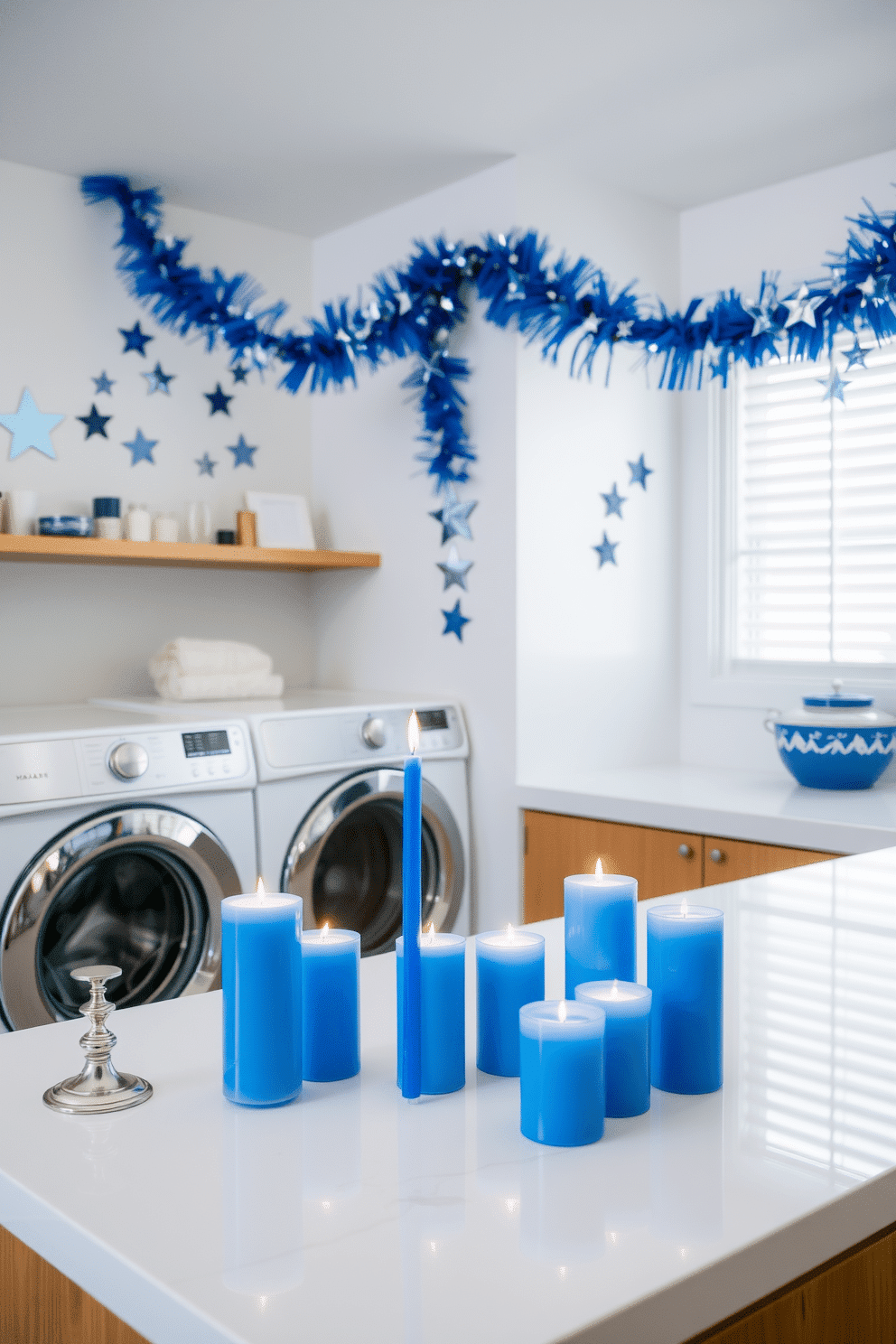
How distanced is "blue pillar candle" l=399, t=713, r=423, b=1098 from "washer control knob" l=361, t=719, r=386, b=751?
6.35 ft

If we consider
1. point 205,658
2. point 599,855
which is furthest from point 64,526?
point 599,855

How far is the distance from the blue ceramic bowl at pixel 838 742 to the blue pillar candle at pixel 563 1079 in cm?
201

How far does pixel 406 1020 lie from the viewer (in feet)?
2.60

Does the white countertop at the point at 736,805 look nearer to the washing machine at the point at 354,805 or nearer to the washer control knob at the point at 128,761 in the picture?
the washing machine at the point at 354,805

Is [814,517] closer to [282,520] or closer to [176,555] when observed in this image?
[282,520]

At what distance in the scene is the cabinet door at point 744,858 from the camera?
230 cm

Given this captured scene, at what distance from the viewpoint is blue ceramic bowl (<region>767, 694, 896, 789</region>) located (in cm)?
260

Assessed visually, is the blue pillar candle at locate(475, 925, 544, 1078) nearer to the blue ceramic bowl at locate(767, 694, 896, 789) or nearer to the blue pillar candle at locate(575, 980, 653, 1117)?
the blue pillar candle at locate(575, 980, 653, 1117)

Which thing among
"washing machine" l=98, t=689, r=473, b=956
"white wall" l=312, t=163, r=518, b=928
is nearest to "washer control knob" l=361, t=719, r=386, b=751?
"washing machine" l=98, t=689, r=473, b=956

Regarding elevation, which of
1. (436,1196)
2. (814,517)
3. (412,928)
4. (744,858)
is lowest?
(744,858)

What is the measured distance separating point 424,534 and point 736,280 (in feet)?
3.55

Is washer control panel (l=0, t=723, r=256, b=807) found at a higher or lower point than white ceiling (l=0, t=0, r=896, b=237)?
lower

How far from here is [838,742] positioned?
261 cm

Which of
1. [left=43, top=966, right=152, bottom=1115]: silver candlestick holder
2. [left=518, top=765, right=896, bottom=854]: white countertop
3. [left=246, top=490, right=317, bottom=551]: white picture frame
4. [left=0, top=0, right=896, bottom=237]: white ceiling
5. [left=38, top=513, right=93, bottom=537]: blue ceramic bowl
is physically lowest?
[left=518, top=765, right=896, bottom=854]: white countertop
